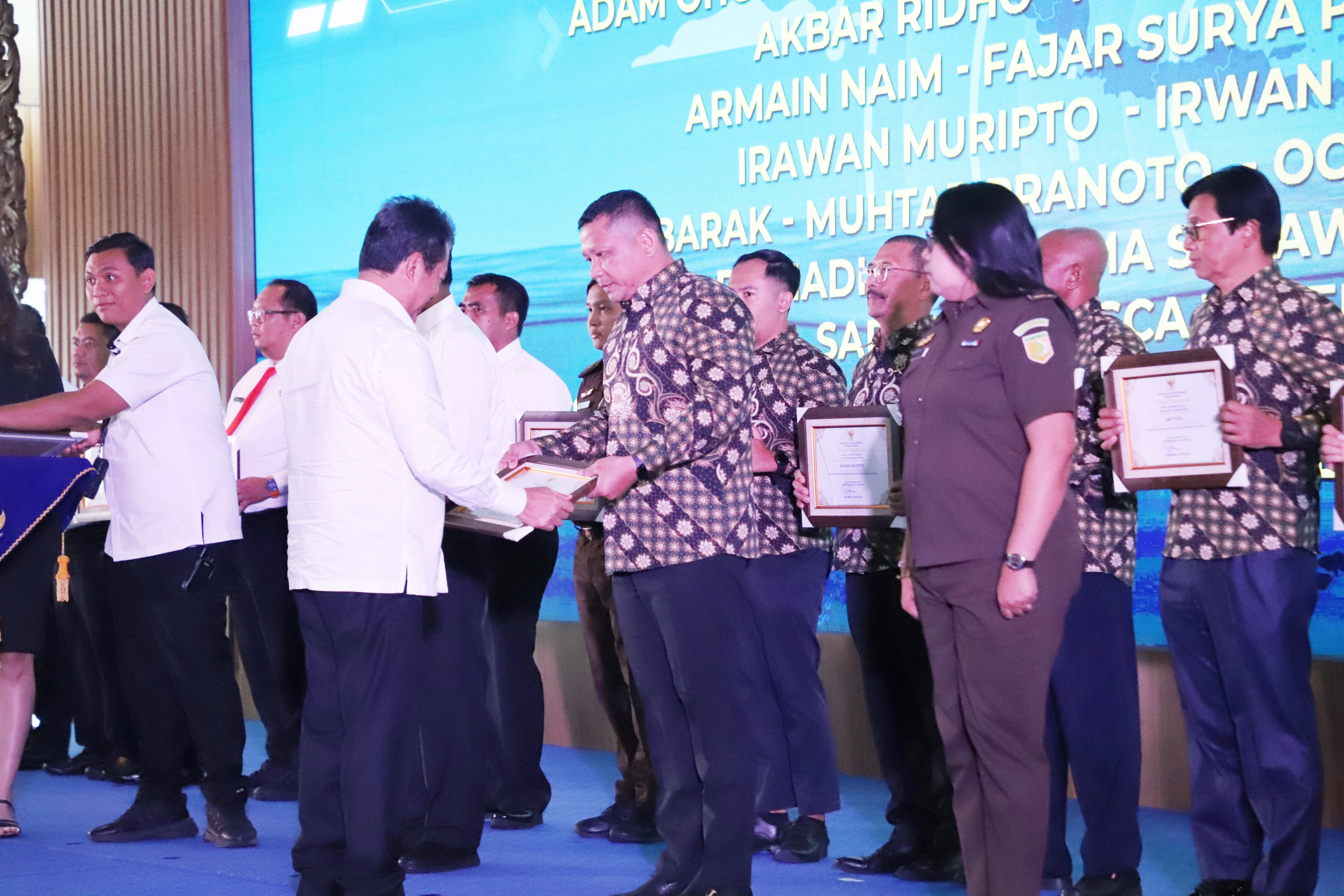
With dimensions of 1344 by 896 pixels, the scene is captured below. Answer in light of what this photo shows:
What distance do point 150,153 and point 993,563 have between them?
618 centimetres

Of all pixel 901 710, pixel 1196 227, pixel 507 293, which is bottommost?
pixel 901 710

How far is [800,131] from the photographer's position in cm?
555

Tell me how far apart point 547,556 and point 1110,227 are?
6.82ft

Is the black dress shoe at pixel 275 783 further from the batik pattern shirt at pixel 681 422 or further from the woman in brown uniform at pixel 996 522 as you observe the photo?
the woman in brown uniform at pixel 996 522

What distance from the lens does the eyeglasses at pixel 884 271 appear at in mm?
4008

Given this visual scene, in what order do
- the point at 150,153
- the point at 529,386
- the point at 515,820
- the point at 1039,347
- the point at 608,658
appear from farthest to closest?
Result: the point at 150,153 < the point at 529,386 < the point at 608,658 < the point at 515,820 < the point at 1039,347

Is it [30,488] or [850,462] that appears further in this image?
[30,488]

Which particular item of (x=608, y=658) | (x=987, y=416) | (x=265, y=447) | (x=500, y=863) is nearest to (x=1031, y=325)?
(x=987, y=416)

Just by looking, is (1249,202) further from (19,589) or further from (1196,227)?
(19,589)

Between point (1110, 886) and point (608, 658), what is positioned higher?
point (608, 658)

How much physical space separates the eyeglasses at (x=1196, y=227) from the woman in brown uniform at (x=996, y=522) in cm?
76

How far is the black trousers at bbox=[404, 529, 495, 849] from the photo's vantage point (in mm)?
3969

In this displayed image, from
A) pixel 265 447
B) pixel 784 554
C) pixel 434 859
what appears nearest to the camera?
pixel 434 859

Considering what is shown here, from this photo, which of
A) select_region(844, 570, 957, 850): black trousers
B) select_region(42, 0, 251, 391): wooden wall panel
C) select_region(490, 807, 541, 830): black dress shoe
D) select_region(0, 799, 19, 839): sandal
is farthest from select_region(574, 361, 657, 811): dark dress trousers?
select_region(42, 0, 251, 391): wooden wall panel
